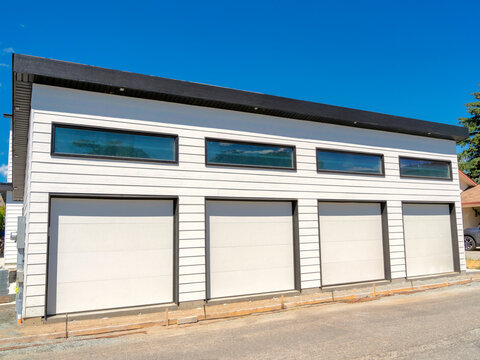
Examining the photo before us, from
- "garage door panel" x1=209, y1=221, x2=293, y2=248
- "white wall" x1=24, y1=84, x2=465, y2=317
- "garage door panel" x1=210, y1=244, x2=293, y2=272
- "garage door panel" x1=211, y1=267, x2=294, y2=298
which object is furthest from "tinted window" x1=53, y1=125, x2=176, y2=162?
"garage door panel" x1=211, y1=267, x2=294, y2=298

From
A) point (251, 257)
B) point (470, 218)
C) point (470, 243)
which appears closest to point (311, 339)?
point (251, 257)

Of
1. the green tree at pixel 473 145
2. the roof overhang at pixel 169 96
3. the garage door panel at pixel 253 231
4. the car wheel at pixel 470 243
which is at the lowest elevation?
the car wheel at pixel 470 243

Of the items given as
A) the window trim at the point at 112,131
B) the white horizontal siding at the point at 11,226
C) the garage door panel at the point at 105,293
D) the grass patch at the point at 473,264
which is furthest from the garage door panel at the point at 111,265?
the white horizontal siding at the point at 11,226

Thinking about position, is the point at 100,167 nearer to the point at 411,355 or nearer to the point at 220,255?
the point at 220,255

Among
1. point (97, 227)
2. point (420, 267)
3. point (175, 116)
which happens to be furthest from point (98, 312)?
point (420, 267)

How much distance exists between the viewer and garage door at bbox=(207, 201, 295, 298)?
33.0 feet

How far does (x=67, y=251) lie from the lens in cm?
842

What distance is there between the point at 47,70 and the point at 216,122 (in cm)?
425

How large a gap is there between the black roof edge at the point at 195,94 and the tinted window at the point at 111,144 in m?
1.03

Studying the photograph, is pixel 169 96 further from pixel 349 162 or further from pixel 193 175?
pixel 349 162

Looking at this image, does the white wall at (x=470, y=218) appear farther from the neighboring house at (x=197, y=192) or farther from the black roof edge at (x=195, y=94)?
the black roof edge at (x=195, y=94)

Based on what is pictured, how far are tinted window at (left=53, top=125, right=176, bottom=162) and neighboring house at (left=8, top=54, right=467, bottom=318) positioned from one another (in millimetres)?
27

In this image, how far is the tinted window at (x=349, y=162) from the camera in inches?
470

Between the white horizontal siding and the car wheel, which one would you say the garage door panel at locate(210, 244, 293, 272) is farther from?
the car wheel
